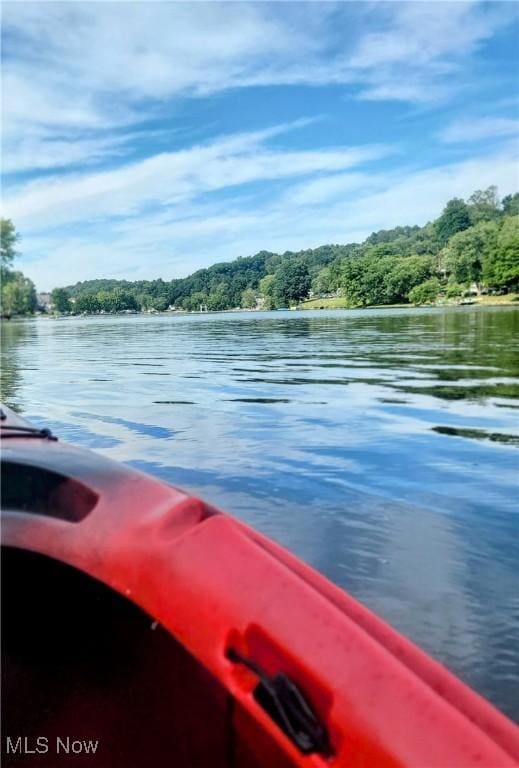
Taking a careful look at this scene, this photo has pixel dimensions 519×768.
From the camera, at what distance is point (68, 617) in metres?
2.45

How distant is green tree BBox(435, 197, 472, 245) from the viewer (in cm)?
15238

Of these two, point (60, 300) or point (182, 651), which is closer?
point (182, 651)

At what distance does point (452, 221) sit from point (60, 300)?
8921cm

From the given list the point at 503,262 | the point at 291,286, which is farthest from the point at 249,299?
the point at 503,262

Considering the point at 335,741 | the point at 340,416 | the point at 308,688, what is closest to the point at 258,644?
the point at 308,688

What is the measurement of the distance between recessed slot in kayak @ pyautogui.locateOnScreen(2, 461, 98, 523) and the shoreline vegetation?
185 ft

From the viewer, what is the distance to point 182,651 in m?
2.25

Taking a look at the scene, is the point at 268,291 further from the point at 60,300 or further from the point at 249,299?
the point at 60,300

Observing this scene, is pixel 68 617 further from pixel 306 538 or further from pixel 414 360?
pixel 414 360

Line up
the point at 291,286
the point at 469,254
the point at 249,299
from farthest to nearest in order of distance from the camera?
1. the point at 249,299
2. the point at 291,286
3. the point at 469,254

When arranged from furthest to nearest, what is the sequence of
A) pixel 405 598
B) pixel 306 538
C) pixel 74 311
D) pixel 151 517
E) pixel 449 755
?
pixel 74 311, pixel 306 538, pixel 405 598, pixel 151 517, pixel 449 755

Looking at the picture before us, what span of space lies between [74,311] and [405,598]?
5342 inches

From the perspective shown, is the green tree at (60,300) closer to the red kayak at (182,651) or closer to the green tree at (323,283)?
the green tree at (323,283)

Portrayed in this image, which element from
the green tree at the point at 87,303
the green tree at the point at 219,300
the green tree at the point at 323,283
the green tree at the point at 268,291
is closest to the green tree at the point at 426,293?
the green tree at the point at 323,283
